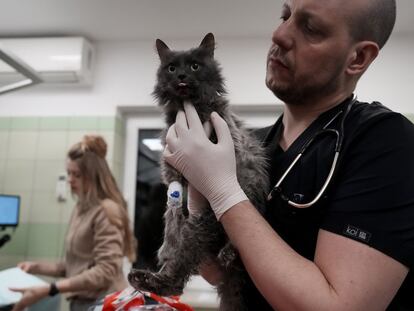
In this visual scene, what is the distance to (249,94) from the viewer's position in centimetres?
288

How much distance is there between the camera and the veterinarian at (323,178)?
0.66 metres

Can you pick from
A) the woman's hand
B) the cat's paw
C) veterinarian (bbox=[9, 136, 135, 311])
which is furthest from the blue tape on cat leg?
the woman's hand

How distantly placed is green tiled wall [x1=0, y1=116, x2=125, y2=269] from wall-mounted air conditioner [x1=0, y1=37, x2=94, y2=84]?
33cm

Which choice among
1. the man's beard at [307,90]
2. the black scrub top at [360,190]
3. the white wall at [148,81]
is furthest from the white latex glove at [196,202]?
the white wall at [148,81]

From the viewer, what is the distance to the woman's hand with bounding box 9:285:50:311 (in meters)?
1.96

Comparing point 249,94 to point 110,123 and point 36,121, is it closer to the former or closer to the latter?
point 110,123

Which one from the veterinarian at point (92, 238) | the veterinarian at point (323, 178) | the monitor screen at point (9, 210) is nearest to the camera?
the veterinarian at point (323, 178)

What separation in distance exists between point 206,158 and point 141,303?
0.41 meters

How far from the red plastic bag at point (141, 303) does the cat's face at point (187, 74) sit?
54 centimetres

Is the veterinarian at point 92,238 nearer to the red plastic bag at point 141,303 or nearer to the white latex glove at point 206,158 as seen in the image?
the red plastic bag at point 141,303

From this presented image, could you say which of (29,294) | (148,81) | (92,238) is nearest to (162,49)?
(92,238)

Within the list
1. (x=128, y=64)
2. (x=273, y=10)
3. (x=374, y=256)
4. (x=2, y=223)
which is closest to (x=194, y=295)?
(x=2, y=223)

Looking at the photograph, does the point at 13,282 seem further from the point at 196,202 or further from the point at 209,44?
the point at 209,44

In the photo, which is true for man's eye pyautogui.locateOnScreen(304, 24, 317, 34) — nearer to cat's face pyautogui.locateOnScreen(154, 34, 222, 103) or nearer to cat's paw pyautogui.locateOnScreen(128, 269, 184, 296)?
cat's face pyautogui.locateOnScreen(154, 34, 222, 103)
